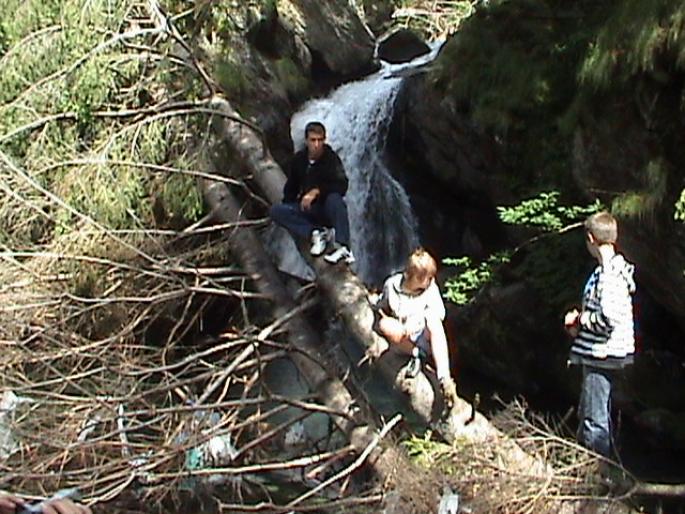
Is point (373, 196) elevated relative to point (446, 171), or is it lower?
lower

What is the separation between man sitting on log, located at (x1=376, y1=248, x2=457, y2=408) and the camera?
203 inches

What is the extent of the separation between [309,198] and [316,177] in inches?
8.1

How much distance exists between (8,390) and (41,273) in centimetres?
109

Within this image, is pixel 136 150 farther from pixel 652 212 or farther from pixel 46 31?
pixel 652 212

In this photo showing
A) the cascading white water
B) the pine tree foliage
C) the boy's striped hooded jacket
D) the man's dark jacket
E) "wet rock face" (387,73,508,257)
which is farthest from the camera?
the cascading white water

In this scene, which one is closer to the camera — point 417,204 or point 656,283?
point 656,283

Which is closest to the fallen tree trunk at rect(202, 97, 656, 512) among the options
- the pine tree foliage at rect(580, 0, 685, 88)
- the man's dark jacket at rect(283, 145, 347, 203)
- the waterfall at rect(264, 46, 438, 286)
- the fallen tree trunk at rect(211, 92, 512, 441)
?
the fallen tree trunk at rect(211, 92, 512, 441)

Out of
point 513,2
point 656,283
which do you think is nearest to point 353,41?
point 513,2

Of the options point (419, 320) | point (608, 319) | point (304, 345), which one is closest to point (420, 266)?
point (419, 320)

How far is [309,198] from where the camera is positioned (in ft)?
19.8

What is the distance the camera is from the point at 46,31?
7.44 meters

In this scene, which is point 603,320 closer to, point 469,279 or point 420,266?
point 420,266

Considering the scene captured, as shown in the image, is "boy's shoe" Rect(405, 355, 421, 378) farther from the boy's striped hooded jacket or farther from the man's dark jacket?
the man's dark jacket

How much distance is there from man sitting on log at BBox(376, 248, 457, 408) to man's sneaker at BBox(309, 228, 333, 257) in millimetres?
745
